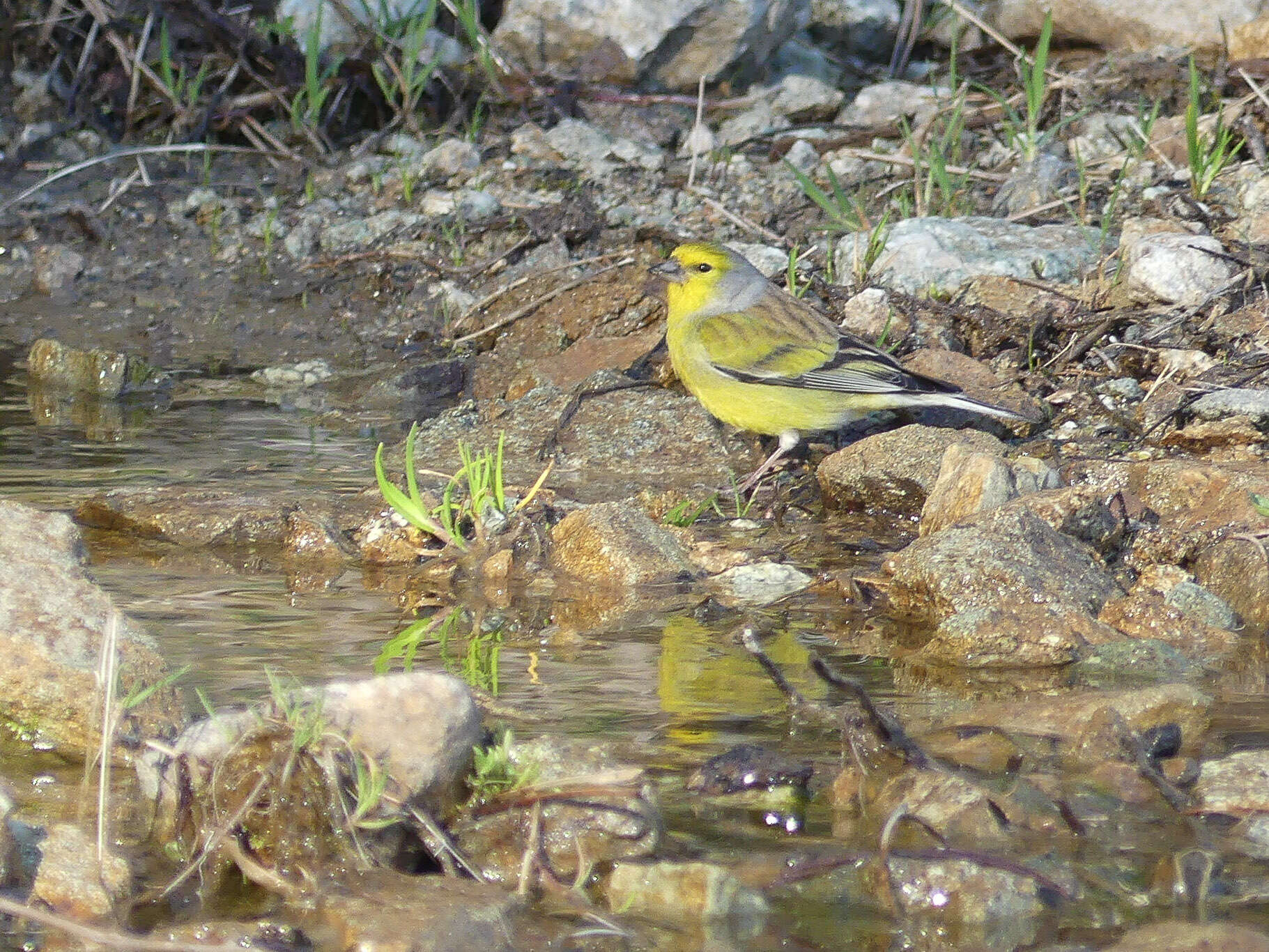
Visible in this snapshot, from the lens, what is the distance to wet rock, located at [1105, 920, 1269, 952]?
2533 millimetres

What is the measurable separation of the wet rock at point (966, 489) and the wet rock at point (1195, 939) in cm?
224

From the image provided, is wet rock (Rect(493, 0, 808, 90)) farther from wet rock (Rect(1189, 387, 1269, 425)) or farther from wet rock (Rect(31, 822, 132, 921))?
wet rock (Rect(31, 822, 132, 921))

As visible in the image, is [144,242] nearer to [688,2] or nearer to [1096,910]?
[688,2]

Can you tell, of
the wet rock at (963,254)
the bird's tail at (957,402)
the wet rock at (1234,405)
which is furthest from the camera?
the wet rock at (963,254)

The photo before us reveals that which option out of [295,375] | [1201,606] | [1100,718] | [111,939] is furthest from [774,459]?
[111,939]

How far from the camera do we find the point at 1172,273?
677 centimetres

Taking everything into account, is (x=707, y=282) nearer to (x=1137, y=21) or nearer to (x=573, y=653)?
(x=573, y=653)

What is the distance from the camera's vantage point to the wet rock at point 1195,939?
2.53m

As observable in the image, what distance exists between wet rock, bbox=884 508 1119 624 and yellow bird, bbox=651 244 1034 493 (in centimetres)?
149

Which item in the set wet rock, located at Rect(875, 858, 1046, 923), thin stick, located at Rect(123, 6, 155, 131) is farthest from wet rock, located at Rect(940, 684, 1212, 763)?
thin stick, located at Rect(123, 6, 155, 131)

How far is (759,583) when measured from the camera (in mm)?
4855

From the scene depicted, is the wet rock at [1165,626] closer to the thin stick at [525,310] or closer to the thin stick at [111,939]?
the thin stick at [111,939]

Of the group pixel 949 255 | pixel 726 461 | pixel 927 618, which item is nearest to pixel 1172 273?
pixel 949 255

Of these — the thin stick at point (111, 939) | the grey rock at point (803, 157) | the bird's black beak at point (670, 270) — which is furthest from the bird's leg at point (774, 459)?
the thin stick at point (111, 939)
